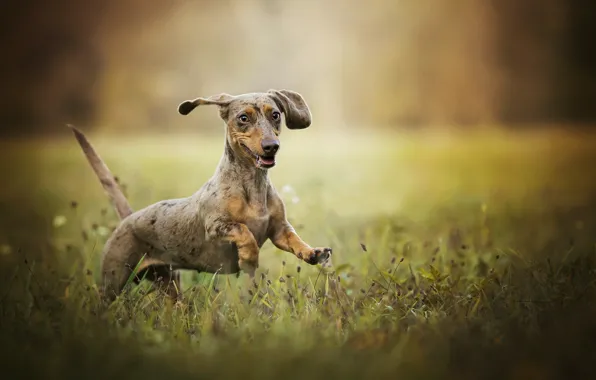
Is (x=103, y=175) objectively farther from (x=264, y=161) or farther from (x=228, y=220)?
(x=264, y=161)

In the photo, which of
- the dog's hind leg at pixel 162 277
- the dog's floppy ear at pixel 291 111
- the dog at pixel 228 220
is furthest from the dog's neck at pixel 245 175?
the dog's hind leg at pixel 162 277

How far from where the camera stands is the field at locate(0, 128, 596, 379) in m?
2.77

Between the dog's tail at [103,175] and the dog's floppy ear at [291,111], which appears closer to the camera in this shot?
the dog's floppy ear at [291,111]

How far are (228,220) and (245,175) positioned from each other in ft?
0.92

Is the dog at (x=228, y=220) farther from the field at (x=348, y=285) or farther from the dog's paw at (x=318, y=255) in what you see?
the field at (x=348, y=285)

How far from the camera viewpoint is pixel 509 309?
369 cm

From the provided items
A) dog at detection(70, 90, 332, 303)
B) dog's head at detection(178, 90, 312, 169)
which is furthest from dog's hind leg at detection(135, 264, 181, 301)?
dog's head at detection(178, 90, 312, 169)

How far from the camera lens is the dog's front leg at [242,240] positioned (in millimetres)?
3916

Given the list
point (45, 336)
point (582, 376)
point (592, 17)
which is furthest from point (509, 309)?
point (592, 17)

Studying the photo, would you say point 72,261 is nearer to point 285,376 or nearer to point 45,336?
point 45,336

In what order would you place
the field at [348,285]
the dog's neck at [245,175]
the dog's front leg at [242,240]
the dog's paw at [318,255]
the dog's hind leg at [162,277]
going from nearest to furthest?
1. the field at [348,285]
2. the dog's paw at [318,255]
3. the dog's front leg at [242,240]
4. the dog's neck at [245,175]
5. the dog's hind leg at [162,277]

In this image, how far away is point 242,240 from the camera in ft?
12.9

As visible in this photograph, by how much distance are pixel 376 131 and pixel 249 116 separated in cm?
1141

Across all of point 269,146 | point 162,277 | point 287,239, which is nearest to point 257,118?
point 269,146
